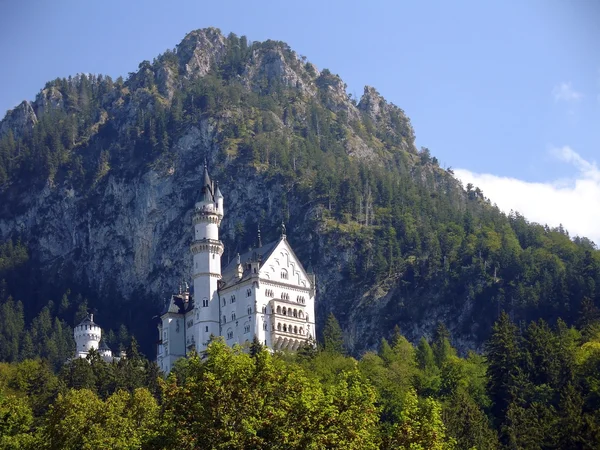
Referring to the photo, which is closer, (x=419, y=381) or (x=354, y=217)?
(x=419, y=381)

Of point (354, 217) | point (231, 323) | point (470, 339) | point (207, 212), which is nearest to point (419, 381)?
point (231, 323)

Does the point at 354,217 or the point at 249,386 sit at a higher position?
the point at 354,217

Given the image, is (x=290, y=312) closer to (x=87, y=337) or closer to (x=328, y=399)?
(x=87, y=337)

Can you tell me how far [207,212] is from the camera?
479 ft

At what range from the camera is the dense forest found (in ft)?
208

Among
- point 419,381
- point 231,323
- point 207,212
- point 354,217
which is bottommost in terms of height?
point 419,381

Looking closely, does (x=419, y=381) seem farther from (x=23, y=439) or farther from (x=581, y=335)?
(x=23, y=439)

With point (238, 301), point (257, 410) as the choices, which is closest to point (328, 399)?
point (257, 410)

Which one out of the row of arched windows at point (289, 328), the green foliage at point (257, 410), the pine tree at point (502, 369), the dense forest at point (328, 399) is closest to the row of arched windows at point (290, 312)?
the row of arched windows at point (289, 328)

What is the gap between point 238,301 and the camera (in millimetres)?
139500

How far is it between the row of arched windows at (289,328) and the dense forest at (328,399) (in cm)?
354

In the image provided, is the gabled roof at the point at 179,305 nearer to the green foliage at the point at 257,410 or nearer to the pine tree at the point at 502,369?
the pine tree at the point at 502,369

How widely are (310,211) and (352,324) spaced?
994 inches

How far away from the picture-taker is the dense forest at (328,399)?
208ft
